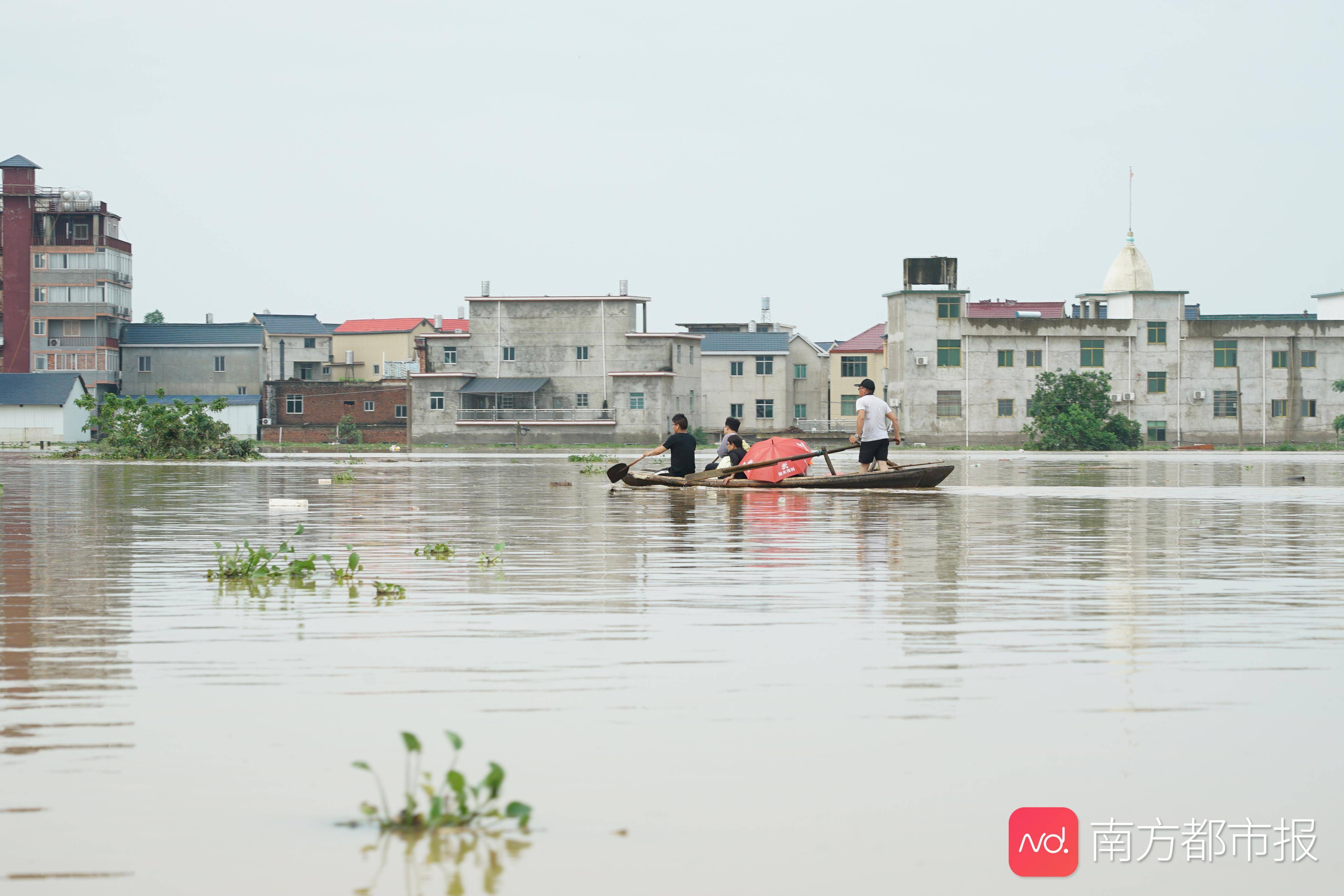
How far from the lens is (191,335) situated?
90.5 meters

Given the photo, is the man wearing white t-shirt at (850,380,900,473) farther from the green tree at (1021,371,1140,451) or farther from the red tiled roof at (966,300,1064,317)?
the red tiled roof at (966,300,1064,317)

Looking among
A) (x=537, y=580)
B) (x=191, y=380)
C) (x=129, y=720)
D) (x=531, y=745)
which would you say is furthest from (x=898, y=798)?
(x=191, y=380)

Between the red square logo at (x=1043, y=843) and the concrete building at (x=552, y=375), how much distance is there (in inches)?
2961

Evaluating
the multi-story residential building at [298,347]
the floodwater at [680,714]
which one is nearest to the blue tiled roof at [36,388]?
the multi-story residential building at [298,347]

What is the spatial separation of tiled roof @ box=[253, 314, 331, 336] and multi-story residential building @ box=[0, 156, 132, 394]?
11889 millimetres

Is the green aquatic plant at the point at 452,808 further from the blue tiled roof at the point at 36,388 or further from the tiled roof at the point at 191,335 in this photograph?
the tiled roof at the point at 191,335

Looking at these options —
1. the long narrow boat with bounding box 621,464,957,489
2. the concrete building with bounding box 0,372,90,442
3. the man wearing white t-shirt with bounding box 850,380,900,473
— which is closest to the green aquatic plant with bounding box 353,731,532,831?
the long narrow boat with bounding box 621,464,957,489

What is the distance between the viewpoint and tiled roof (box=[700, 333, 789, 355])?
283 feet

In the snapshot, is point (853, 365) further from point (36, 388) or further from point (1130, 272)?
point (36, 388)

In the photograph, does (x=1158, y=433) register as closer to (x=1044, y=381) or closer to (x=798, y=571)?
(x=1044, y=381)

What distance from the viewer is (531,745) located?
15.2ft

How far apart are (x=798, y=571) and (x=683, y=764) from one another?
18.5ft

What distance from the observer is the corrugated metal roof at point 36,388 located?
7900cm

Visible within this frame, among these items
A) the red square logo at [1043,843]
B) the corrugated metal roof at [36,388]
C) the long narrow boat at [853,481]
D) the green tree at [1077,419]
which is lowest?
the red square logo at [1043,843]
